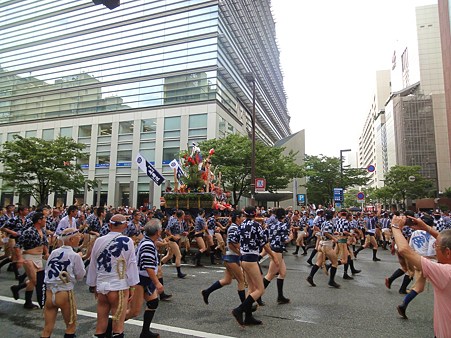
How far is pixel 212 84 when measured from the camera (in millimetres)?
33625

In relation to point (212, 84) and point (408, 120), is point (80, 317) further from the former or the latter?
point (408, 120)

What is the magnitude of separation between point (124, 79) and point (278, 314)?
36.6 m

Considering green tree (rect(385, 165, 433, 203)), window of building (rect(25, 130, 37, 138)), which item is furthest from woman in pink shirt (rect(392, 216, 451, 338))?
window of building (rect(25, 130, 37, 138))

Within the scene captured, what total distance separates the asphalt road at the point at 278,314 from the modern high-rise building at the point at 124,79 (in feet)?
84.9

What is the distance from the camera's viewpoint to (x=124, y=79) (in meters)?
37.5

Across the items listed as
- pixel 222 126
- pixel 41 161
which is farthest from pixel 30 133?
pixel 222 126

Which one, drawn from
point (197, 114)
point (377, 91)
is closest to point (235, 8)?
point (197, 114)

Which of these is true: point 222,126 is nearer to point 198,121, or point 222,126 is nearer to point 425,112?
point 198,121

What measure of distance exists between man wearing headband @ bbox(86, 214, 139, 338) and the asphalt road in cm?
128

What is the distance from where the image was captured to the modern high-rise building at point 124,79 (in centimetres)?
3472

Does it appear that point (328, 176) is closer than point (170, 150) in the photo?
No

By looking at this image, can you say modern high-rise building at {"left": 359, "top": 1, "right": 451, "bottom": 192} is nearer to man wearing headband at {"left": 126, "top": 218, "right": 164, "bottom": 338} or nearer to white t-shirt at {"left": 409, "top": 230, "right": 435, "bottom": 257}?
white t-shirt at {"left": 409, "top": 230, "right": 435, "bottom": 257}

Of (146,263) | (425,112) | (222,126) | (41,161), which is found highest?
(425,112)

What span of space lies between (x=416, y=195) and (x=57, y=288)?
2011 inches
